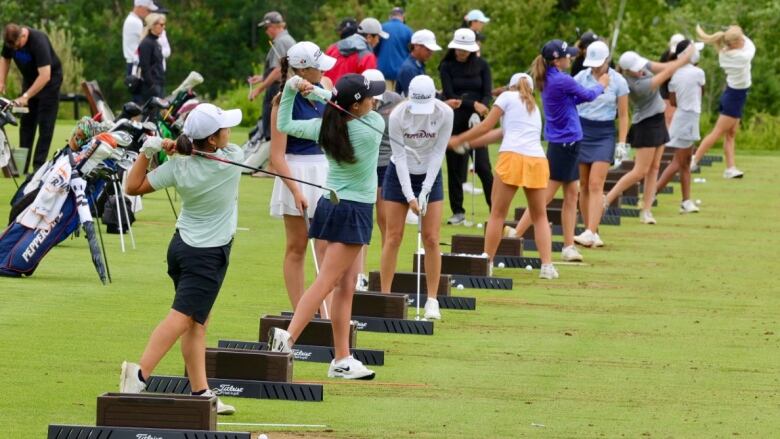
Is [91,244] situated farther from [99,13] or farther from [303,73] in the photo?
[99,13]

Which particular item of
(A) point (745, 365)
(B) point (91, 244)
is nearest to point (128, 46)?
(B) point (91, 244)

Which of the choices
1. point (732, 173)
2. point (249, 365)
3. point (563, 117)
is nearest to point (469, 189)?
point (732, 173)

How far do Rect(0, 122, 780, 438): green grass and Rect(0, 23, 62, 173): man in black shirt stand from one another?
3.03 metres

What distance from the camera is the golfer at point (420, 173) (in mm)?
12203

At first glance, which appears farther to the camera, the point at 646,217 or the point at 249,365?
the point at 646,217

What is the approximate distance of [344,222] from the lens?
10180 millimetres

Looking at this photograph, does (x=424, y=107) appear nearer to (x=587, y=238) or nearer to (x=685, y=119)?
(x=587, y=238)

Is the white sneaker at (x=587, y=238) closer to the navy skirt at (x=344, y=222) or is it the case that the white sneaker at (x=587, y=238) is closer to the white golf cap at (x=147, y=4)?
the white golf cap at (x=147, y=4)

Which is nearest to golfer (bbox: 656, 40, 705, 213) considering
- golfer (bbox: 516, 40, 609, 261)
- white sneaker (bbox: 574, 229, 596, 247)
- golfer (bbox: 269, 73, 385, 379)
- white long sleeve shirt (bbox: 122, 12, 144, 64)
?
white sneaker (bbox: 574, 229, 596, 247)

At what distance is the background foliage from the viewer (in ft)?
125

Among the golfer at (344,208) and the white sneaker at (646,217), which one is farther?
the white sneaker at (646,217)

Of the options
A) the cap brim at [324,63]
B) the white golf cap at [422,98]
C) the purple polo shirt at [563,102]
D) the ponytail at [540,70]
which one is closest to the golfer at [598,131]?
the purple polo shirt at [563,102]

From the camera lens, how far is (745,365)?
11.2 m

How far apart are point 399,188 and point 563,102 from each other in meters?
3.70
